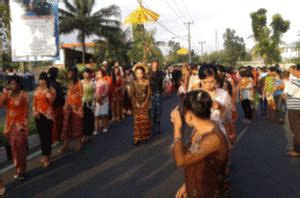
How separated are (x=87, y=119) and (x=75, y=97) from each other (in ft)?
3.49

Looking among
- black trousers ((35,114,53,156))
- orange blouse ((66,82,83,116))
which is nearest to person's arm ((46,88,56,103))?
black trousers ((35,114,53,156))

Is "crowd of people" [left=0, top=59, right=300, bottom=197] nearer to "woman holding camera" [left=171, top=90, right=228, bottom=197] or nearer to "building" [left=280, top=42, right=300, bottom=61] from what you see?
"woman holding camera" [left=171, top=90, right=228, bottom=197]

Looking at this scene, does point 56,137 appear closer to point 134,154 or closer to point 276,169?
point 134,154

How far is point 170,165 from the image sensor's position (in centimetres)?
848

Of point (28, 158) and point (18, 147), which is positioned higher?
point (18, 147)

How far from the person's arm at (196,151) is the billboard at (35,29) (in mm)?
13322

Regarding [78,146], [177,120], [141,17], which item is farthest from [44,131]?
[141,17]

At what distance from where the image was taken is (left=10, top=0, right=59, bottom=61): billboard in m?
16.0

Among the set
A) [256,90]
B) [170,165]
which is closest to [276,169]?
[170,165]

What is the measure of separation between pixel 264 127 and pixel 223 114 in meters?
7.95

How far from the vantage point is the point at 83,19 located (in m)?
51.2

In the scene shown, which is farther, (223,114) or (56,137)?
(56,137)

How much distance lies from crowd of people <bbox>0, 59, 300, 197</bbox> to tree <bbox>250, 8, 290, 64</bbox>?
3377 centimetres

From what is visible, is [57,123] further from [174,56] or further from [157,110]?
[174,56]
